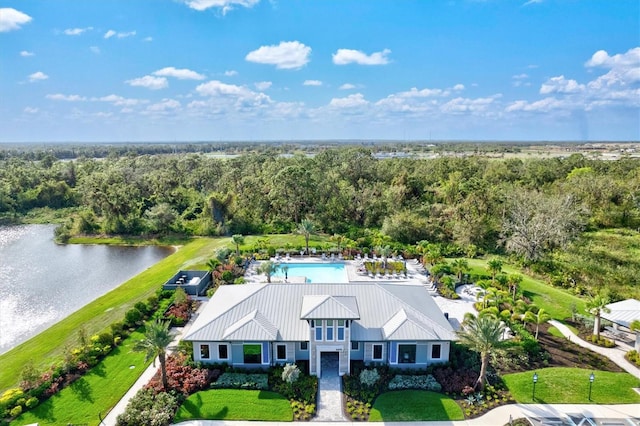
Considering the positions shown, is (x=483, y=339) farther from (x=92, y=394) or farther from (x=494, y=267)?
(x=92, y=394)

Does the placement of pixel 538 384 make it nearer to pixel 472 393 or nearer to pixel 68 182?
pixel 472 393

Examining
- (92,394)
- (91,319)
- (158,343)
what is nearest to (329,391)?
(158,343)

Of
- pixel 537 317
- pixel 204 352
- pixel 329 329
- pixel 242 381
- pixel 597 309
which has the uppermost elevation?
pixel 329 329

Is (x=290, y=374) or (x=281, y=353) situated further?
(x=281, y=353)

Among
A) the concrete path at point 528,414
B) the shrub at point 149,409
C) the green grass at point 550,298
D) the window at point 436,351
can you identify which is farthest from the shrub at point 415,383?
the green grass at point 550,298

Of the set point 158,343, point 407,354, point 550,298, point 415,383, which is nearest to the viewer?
point 158,343

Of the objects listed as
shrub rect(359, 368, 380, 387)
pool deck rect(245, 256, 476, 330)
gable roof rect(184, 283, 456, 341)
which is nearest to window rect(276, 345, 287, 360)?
gable roof rect(184, 283, 456, 341)

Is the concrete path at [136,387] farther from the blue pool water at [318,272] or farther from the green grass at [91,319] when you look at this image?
the blue pool water at [318,272]

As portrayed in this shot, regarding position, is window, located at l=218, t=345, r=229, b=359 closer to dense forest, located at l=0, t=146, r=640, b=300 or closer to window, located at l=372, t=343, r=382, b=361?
window, located at l=372, t=343, r=382, b=361
